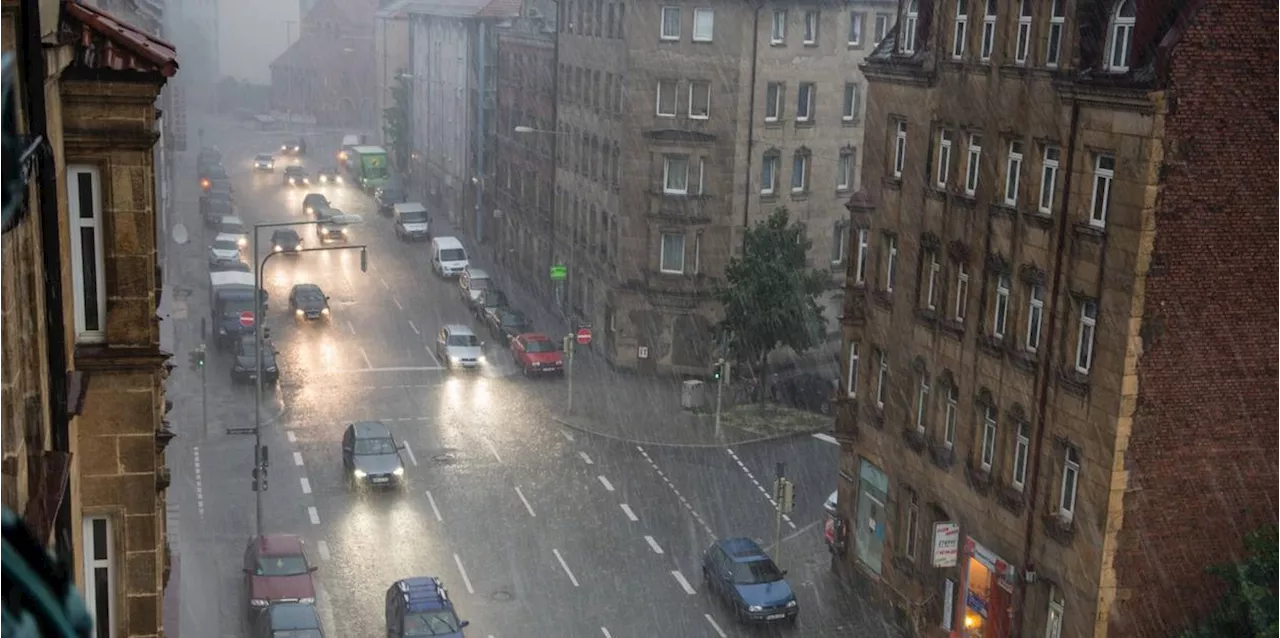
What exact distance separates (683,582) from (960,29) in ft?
56.9

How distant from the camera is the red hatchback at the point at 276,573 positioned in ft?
128

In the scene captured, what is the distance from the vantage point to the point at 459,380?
212ft

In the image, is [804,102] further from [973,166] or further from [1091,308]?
[1091,308]

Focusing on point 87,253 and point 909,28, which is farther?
point 909,28

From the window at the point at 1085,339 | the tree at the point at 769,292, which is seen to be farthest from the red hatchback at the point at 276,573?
the tree at the point at 769,292

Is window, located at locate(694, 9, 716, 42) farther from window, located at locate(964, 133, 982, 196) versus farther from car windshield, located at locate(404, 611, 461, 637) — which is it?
car windshield, located at locate(404, 611, 461, 637)

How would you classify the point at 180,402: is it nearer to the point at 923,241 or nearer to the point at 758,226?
the point at 758,226

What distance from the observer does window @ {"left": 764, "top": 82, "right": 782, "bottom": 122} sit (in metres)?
64.7

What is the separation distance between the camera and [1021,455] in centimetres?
3438

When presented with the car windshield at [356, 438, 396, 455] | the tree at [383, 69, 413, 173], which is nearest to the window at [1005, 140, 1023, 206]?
the car windshield at [356, 438, 396, 455]

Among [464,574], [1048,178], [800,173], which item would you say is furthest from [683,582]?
[800,173]

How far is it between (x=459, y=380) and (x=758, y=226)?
1513 centimetres

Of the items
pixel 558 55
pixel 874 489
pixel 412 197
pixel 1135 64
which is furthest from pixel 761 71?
pixel 412 197

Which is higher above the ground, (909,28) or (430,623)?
(909,28)
